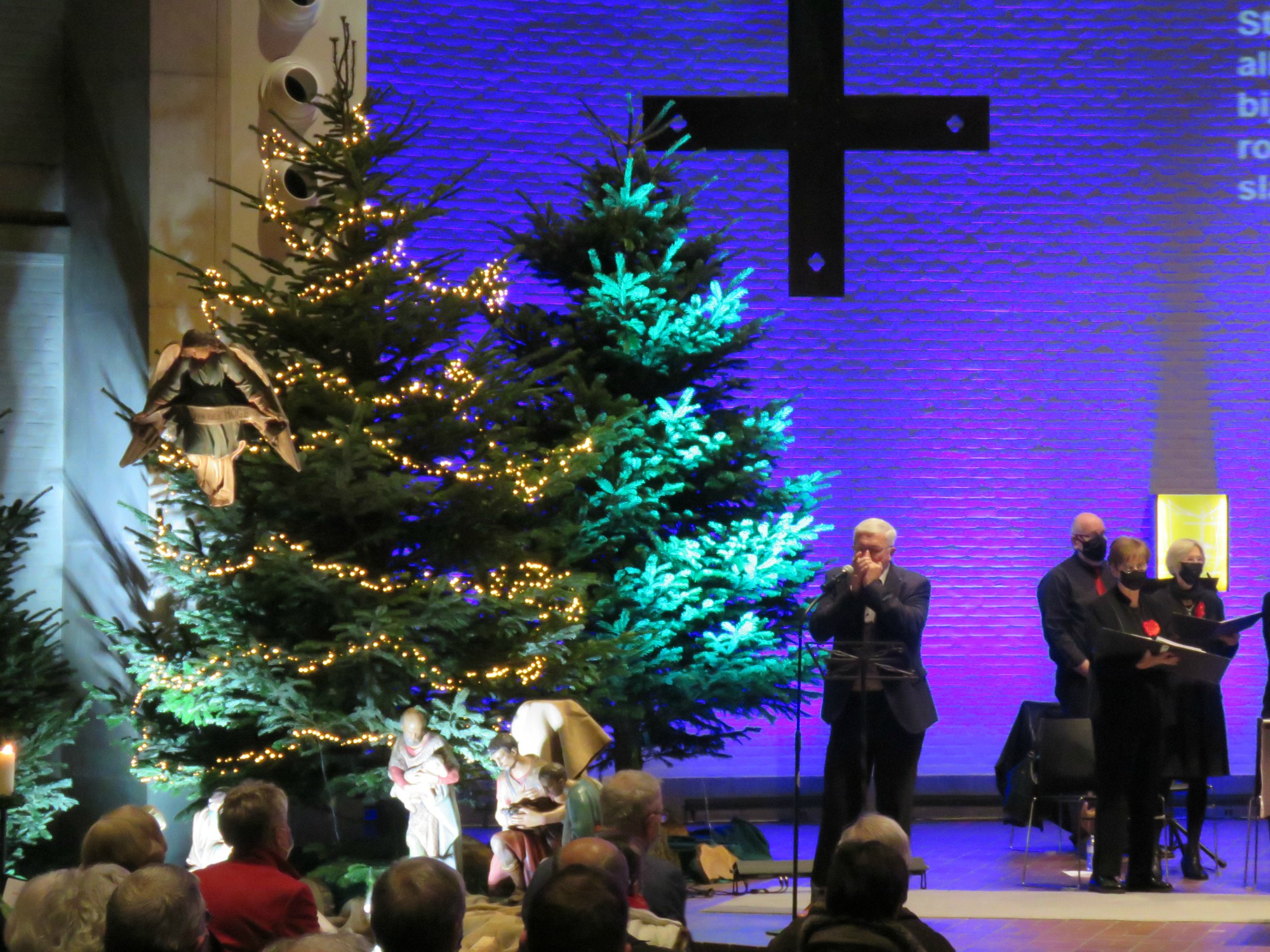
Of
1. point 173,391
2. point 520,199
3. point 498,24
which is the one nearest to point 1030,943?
point 173,391

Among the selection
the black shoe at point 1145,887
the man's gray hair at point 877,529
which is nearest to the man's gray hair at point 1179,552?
the black shoe at point 1145,887

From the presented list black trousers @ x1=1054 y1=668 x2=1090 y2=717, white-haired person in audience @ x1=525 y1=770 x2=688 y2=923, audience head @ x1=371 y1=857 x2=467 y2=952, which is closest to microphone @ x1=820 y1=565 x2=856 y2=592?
white-haired person in audience @ x1=525 y1=770 x2=688 y2=923

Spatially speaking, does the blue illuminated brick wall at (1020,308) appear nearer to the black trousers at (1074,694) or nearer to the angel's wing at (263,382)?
the black trousers at (1074,694)

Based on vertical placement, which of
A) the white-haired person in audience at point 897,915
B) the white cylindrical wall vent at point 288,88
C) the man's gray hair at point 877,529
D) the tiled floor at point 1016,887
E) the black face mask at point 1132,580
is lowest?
the tiled floor at point 1016,887

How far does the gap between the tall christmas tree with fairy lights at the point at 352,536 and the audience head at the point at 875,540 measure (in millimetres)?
1372

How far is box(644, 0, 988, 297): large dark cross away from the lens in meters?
9.69

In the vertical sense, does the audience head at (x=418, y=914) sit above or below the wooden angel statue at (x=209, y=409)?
below

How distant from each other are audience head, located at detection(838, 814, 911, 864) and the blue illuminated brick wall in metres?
7.19

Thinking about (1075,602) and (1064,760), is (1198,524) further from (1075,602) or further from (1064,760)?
(1064,760)

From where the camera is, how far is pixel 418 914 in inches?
121

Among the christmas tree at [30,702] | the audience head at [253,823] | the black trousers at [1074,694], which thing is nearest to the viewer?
the audience head at [253,823]

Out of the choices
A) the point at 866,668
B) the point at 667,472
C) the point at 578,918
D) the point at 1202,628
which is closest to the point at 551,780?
the point at 866,668

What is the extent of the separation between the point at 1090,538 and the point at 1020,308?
2.48 m

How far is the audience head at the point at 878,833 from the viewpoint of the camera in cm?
364
